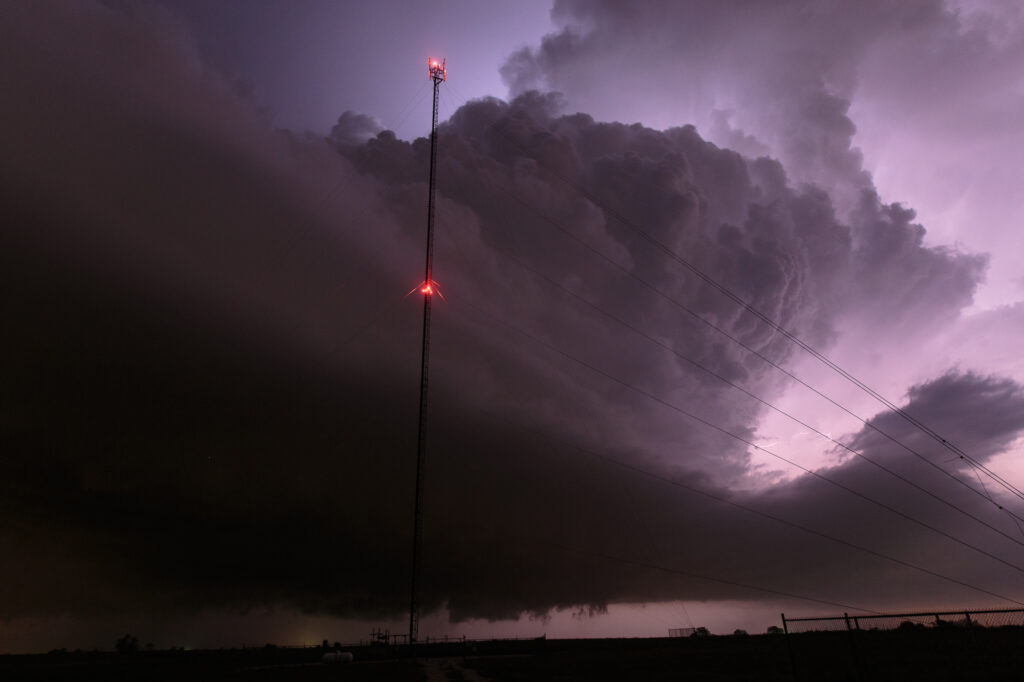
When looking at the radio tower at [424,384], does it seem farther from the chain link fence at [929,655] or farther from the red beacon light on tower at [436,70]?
the chain link fence at [929,655]

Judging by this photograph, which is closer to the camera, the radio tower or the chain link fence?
the chain link fence

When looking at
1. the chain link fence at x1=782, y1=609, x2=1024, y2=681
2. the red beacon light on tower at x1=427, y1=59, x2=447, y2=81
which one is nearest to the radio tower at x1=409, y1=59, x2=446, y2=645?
the red beacon light on tower at x1=427, y1=59, x2=447, y2=81

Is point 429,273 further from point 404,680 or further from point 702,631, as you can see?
point 702,631

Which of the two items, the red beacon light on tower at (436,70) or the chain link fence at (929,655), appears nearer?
the chain link fence at (929,655)

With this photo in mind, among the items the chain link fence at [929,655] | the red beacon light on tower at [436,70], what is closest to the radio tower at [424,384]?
the red beacon light on tower at [436,70]

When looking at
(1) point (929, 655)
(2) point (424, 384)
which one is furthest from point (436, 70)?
(1) point (929, 655)

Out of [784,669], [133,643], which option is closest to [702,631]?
[784,669]

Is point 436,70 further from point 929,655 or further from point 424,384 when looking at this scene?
point 929,655

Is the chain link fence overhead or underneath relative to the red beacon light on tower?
underneath

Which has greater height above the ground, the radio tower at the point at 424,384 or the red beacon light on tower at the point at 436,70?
the red beacon light on tower at the point at 436,70

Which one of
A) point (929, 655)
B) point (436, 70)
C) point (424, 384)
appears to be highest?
point (436, 70)

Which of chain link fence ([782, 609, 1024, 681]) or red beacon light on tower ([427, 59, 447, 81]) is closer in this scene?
chain link fence ([782, 609, 1024, 681])

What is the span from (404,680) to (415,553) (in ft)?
37.0

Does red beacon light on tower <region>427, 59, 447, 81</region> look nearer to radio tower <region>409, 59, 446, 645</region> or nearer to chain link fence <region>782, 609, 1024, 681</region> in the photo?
radio tower <region>409, 59, 446, 645</region>
